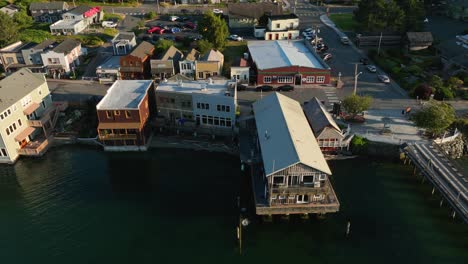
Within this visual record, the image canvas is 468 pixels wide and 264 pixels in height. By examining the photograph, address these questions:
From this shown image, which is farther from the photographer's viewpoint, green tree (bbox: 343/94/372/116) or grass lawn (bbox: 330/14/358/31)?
grass lawn (bbox: 330/14/358/31)

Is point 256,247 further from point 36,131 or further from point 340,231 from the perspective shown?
point 36,131

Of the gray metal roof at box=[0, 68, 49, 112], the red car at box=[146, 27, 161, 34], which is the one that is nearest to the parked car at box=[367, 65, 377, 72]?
the red car at box=[146, 27, 161, 34]

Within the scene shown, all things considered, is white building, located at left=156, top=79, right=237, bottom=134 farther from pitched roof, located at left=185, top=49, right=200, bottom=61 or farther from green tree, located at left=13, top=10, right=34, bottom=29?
green tree, located at left=13, top=10, right=34, bottom=29

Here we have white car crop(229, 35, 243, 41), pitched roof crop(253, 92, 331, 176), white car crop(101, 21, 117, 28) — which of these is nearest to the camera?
pitched roof crop(253, 92, 331, 176)

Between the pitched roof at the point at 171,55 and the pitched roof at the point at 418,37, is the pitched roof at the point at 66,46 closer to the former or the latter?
the pitched roof at the point at 171,55

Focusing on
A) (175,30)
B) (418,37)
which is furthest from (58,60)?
(418,37)

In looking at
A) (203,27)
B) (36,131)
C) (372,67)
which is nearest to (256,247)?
(36,131)

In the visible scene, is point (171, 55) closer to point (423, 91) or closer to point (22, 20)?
point (423, 91)

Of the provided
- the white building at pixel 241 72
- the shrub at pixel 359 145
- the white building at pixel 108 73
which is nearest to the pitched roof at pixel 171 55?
the white building at pixel 108 73
